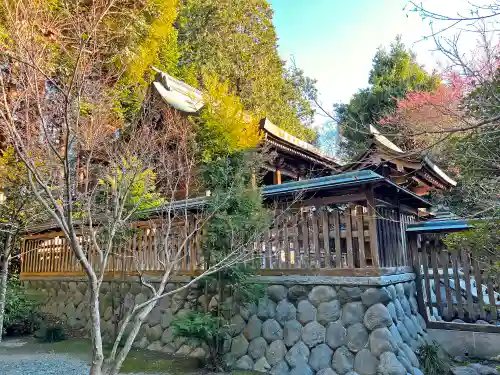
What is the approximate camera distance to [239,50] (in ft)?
63.6

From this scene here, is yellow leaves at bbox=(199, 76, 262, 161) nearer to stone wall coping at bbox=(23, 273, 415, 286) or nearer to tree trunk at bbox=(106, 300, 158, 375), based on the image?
stone wall coping at bbox=(23, 273, 415, 286)

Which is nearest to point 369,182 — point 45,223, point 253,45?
point 45,223

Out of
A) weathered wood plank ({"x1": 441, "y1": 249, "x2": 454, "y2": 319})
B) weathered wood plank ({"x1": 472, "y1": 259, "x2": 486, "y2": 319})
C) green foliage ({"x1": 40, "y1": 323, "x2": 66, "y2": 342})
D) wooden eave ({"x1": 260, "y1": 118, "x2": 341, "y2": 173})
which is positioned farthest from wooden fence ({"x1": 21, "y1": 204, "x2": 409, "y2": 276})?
green foliage ({"x1": 40, "y1": 323, "x2": 66, "y2": 342})

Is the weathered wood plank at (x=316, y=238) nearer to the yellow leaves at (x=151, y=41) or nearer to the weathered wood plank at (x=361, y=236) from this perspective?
the weathered wood plank at (x=361, y=236)

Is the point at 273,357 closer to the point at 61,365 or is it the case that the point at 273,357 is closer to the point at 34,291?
the point at 61,365

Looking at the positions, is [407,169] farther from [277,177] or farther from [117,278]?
[117,278]

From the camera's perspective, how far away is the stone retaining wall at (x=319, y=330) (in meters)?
4.79

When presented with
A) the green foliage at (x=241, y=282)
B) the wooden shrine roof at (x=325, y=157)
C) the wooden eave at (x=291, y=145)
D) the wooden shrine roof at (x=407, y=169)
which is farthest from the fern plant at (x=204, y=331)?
the wooden shrine roof at (x=407, y=169)

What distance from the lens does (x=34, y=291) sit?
10570 millimetres

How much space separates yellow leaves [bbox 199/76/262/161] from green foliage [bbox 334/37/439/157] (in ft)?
38.3

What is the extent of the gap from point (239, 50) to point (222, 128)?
14728 millimetres

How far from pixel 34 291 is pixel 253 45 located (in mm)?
15845

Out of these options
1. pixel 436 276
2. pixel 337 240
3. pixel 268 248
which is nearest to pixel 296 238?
pixel 268 248

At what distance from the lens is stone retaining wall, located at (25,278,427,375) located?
4785mm
